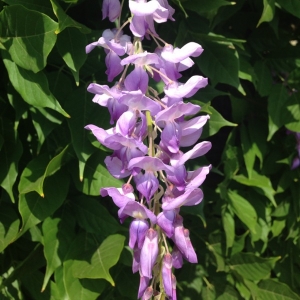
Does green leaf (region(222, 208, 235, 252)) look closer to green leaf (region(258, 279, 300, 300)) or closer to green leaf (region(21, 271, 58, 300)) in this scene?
green leaf (region(258, 279, 300, 300))

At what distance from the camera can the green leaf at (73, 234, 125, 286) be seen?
126 cm

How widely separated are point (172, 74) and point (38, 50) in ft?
1.10

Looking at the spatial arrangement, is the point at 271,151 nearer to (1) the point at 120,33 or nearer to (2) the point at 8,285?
(1) the point at 120,33

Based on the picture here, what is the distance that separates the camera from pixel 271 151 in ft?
5.61

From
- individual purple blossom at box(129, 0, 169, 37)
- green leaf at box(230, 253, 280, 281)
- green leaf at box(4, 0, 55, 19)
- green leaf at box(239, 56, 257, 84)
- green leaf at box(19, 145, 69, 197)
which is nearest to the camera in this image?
individual purple blossom at box(129, 0, 169, 37)

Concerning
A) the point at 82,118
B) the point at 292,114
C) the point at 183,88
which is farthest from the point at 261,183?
the point at 183,88

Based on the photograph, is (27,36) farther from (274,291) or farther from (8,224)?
(274,291)

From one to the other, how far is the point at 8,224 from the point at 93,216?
267mm

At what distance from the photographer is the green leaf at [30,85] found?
1078 mm

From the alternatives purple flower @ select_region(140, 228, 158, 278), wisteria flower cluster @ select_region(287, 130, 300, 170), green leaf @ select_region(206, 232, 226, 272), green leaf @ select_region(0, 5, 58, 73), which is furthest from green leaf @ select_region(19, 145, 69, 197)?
wisteria flower cluster @ select_region(287, 130, 300, 170)

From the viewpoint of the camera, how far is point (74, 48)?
1.12 m

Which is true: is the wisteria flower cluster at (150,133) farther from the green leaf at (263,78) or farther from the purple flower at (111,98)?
the green leaf at (263,78)

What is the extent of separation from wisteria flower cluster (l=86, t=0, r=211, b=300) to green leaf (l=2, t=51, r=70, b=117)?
0.20 m

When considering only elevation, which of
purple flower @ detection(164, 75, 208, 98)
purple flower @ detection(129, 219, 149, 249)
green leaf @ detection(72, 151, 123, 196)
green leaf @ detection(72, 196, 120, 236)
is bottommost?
green leaf @ detection(72, 196, 120, 236)
